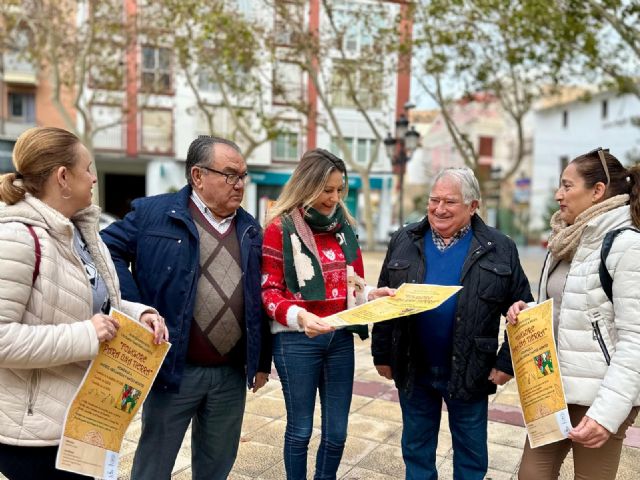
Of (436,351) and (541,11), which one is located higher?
(541,11)

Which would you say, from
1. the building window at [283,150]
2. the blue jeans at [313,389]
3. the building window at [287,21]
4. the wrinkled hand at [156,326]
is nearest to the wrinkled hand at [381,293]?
the blue jeans at [313,389]

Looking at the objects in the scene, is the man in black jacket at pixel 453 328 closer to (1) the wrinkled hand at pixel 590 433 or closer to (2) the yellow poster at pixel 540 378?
(2) the yellow poster at pixel 540 378

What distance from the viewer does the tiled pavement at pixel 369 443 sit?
344 centimetres

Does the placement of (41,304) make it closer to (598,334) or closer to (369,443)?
(598,334)

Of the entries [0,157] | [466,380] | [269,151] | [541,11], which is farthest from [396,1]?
[466,380]

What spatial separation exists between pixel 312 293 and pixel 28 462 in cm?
124

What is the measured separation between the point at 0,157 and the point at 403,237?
8690 mm

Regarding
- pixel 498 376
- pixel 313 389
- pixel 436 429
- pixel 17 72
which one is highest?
pixel 17 72

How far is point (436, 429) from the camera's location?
286 cm

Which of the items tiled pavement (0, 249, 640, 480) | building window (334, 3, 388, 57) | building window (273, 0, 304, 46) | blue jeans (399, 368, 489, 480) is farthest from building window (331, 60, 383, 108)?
blue jeans (399, 368, 489, 480)

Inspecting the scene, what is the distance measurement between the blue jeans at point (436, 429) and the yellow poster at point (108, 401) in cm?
135

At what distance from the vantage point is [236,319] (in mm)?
2424

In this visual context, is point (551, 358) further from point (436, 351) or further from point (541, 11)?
point (541, 11)

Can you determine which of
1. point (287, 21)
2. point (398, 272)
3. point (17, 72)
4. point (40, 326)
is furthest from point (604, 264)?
point (17, 72)
